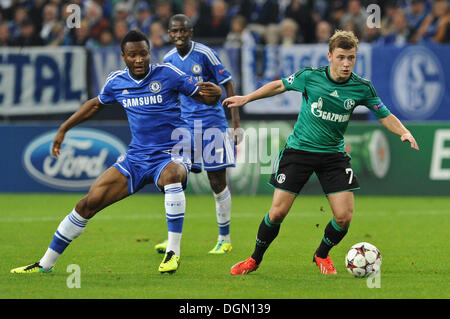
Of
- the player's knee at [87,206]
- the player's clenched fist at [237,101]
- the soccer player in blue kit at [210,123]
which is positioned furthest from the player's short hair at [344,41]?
the player's knee at [87,206]

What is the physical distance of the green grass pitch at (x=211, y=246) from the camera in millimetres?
6676

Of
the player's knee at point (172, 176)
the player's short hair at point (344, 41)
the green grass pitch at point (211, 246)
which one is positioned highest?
the player's short hair at point (344, 41)

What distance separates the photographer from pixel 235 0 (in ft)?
62.7

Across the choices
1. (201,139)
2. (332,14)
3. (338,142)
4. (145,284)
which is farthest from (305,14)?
(145,284)

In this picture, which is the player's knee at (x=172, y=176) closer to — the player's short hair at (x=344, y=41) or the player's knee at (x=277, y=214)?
the player's knee at (x=277, y=214)

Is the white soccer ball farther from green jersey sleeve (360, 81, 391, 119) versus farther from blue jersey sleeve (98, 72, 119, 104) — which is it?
blue jersey sleeve (98, 72, 119, 104)

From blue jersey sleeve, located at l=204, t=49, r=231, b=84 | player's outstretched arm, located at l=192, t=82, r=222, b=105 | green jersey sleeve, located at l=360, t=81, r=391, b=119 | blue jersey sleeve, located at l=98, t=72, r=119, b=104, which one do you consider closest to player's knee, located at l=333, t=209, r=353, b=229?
green jersey sleeve, located at l=360, t=81, r=391, b=119

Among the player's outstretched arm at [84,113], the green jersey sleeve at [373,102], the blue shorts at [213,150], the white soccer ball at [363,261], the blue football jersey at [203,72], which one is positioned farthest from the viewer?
the blue football jersey at [203,72]

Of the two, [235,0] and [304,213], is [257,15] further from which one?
[304,213]

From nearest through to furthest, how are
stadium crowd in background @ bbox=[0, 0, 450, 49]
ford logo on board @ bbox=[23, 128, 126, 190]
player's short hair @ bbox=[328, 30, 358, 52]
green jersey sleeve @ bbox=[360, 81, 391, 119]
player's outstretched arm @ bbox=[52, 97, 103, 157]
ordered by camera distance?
player's short hair @ bbox=[328, 30, 358, 52], green jersey sleeve @ bbox=[360, 81, 391, 119], player's outstretched arm @ bbox=[52, 97, 103, 157], ford logo on board @ bbox=[23, 128, 126, 190], stadium crowd in background @ bbox=[0, 0, 450, 49]

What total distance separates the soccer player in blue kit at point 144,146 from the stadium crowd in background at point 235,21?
8.06 m

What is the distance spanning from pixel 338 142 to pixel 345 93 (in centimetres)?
47

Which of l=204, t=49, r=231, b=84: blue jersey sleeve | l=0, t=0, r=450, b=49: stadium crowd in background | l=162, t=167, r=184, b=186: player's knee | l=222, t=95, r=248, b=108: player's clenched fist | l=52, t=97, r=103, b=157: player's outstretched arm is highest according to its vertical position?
l=0, t=0, r=450, b=49: stadium crowd in background

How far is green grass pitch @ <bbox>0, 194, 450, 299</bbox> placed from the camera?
21.9 feet
